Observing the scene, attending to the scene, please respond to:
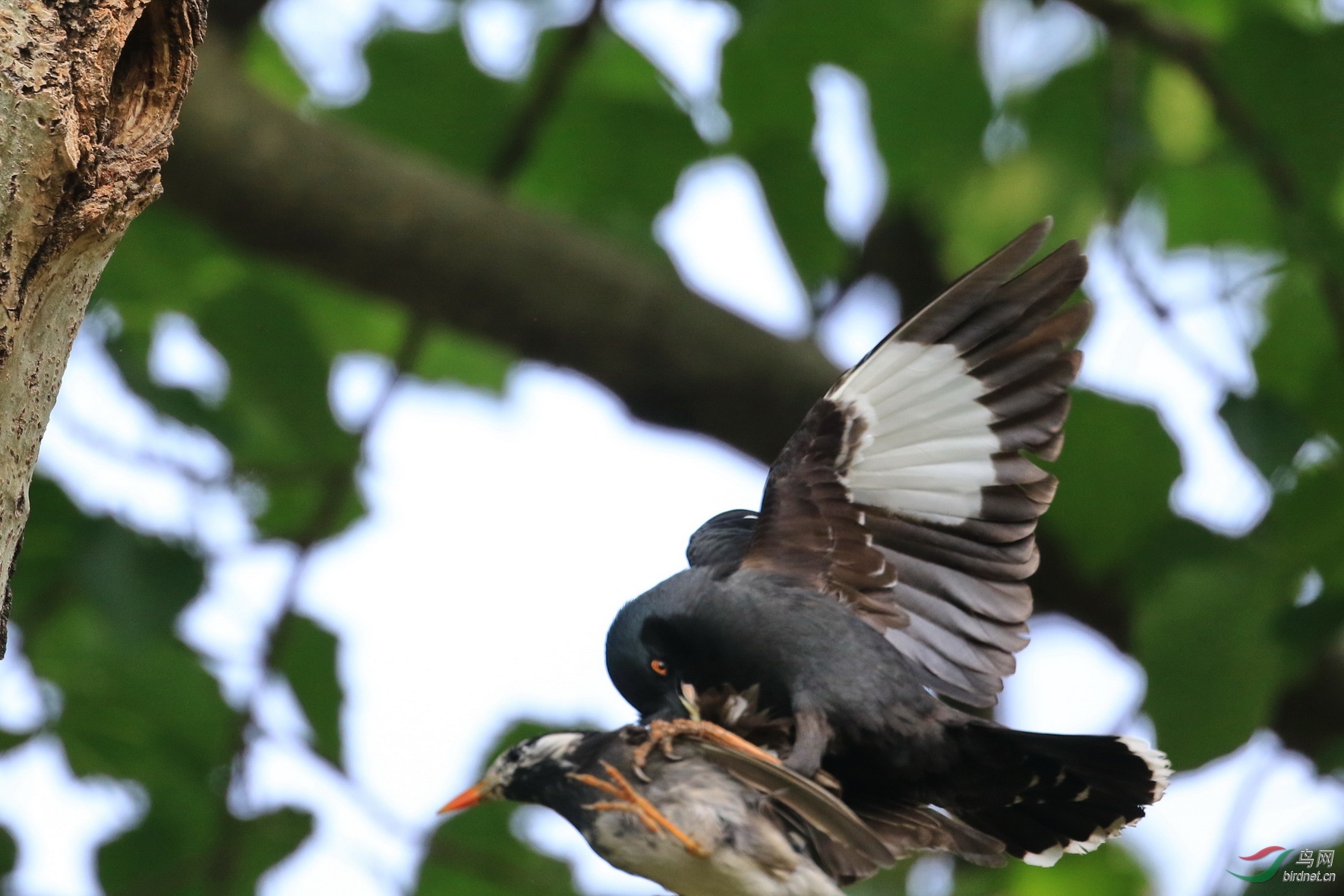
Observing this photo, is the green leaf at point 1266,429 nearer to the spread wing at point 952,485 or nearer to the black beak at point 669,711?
the spread wing at point 952,485

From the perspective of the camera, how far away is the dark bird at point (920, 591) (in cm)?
185

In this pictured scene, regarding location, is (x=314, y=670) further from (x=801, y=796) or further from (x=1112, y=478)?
(x=801, y=796)

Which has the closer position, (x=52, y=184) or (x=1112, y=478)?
(x=52, y=184)

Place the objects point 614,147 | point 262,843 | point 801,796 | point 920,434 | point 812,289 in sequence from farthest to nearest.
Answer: point 614,147 → point 262,843 → point 812,289 → point 920,434 → point 801,796

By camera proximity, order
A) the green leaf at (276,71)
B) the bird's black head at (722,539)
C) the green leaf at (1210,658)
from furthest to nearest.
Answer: the green leaf at (276,71) < the green leaf at (1210,658) < the bird's black head at (722,539)

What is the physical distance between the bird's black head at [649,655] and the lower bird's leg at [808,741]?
0.52 ft

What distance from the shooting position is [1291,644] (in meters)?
2.88

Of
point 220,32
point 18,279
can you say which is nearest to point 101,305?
point 220,32

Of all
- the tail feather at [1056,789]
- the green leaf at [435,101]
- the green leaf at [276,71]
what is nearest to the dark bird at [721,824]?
the tail feather at [1056,789]

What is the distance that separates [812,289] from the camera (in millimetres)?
3496

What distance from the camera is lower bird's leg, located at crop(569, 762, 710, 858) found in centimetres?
150

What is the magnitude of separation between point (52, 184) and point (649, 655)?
2.92ft

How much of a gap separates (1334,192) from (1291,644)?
1.03m

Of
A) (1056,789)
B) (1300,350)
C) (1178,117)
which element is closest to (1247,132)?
(1300,350)
